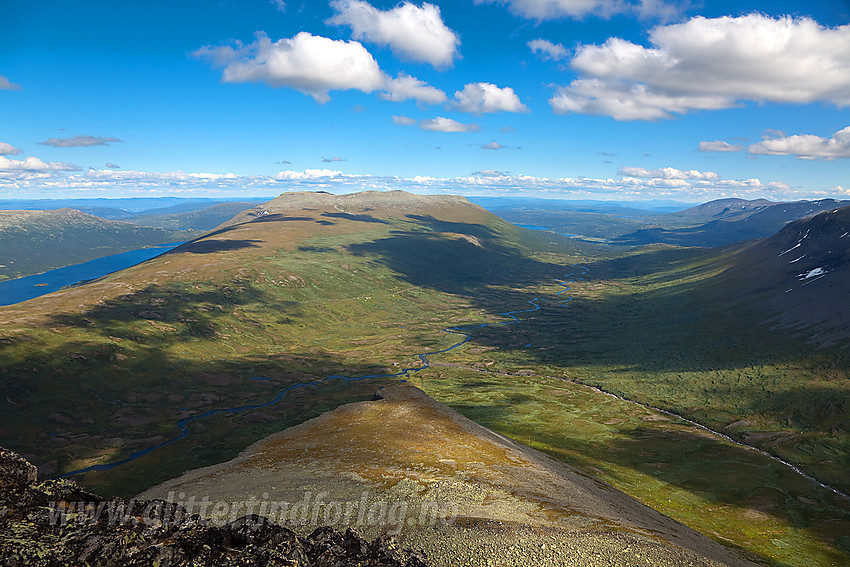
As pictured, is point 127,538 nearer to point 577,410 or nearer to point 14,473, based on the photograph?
point 14,473

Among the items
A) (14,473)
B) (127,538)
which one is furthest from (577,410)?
(14,473)

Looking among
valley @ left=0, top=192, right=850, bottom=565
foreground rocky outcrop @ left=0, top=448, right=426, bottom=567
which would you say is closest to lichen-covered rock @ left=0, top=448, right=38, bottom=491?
foreground rocky outcrop @ left=0, top=448, right=426, bottom=567

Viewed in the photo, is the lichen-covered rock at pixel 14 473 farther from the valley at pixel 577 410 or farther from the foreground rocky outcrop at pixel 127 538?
the valley at pixel 577 410

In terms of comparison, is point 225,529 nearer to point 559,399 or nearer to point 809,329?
point 559,399

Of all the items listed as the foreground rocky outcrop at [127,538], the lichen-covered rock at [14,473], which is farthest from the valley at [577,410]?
the lichen-covered rock at [14,473]

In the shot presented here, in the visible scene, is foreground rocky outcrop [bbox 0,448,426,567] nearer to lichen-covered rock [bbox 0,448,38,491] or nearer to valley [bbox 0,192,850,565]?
lichen-covered rock [bbox 0,448,38,491]

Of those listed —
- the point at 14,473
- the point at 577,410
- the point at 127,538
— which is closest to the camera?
the point at 127,538

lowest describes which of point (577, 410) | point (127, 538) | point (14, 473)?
point (577, 410)

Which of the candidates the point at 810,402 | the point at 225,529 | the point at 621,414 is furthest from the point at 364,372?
the point at 225,529
